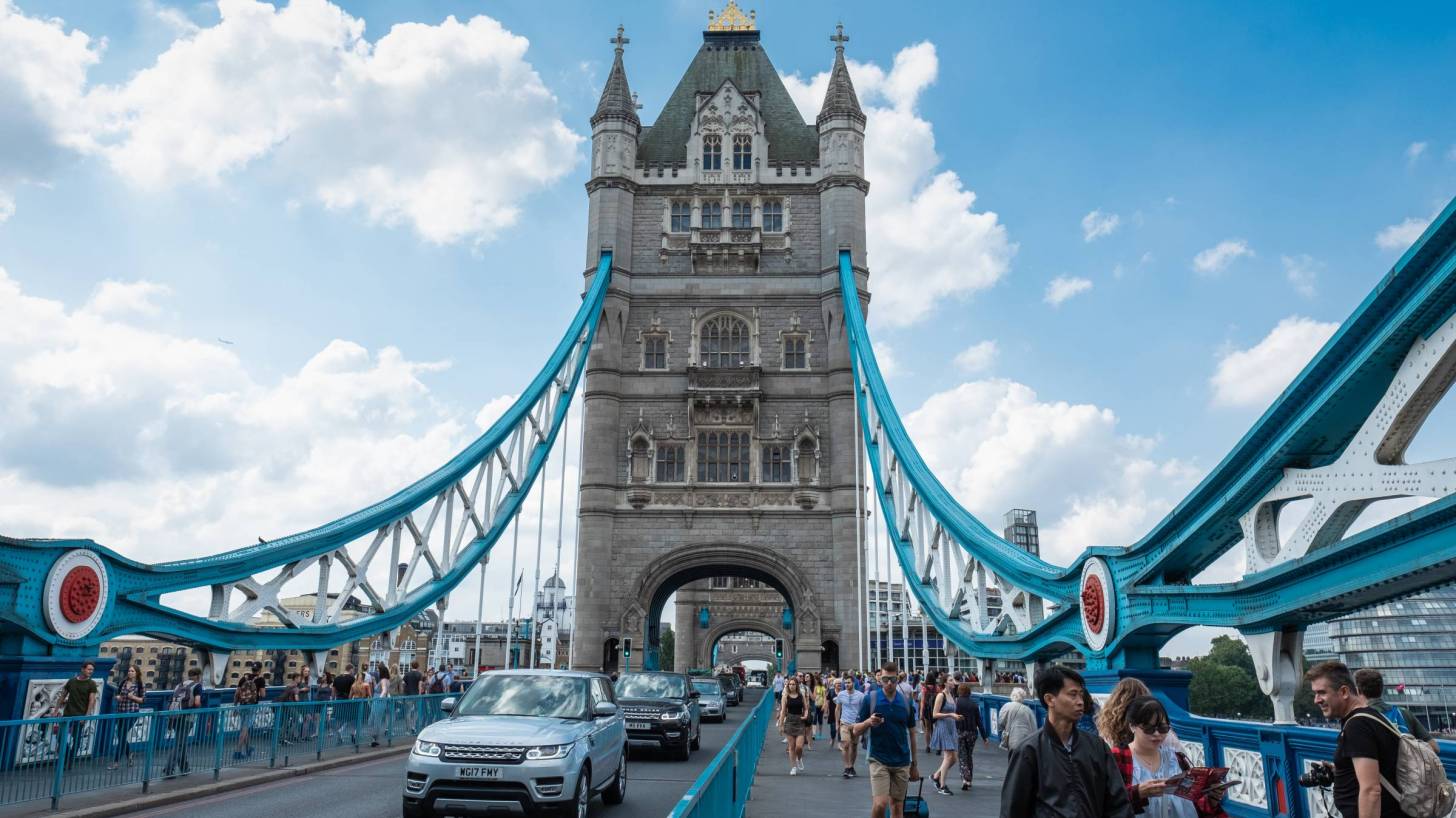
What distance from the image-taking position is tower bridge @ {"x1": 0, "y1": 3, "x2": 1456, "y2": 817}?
40.8 ft

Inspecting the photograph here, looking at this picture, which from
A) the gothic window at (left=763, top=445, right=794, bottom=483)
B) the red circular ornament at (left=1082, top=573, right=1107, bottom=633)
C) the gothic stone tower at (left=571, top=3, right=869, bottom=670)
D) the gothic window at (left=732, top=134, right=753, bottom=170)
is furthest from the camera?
the gothic window at (left=732, top=134, right=753, bottom=170)

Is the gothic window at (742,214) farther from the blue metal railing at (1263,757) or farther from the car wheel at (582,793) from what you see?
the car wheel at (582,793)

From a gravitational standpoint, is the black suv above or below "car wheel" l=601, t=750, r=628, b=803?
above

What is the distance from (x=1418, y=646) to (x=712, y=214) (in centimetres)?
9488

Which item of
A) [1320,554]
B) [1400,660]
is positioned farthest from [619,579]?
[1400,660]

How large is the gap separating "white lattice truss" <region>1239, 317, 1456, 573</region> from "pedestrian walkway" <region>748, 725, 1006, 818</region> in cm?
417

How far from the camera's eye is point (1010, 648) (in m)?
20.9

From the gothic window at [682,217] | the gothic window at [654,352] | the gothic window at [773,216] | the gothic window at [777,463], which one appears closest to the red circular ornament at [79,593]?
the gothic window at [777,463]

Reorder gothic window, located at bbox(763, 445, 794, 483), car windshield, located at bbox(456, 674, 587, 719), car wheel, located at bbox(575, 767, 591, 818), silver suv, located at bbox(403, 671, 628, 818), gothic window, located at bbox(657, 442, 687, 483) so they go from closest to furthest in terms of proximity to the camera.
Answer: silver suv, located at bbox(403, 671, 628, 818) < car wheel, located at bbox(575, 767, 591, 818) < car windshield, located at bbox(456, 674, 587, 719) < gothic window, located at bbox(763, 445, 794, 483) < gothic window, located at bbox(657, 442, 687, 483)

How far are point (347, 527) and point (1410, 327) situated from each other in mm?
20163

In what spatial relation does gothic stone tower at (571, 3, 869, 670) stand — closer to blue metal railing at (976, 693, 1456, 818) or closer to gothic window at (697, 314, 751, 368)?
gothic window at (697, 314, 751, 368)

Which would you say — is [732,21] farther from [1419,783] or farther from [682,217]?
[1419,783]

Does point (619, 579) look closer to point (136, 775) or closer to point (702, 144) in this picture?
point (702, 144)

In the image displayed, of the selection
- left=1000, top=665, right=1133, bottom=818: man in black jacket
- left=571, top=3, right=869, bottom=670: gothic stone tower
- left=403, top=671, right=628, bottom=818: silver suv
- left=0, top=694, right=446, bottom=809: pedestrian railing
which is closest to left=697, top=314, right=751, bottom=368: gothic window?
left=571, top=3, right=869, bottom=670: gothic stone tower
